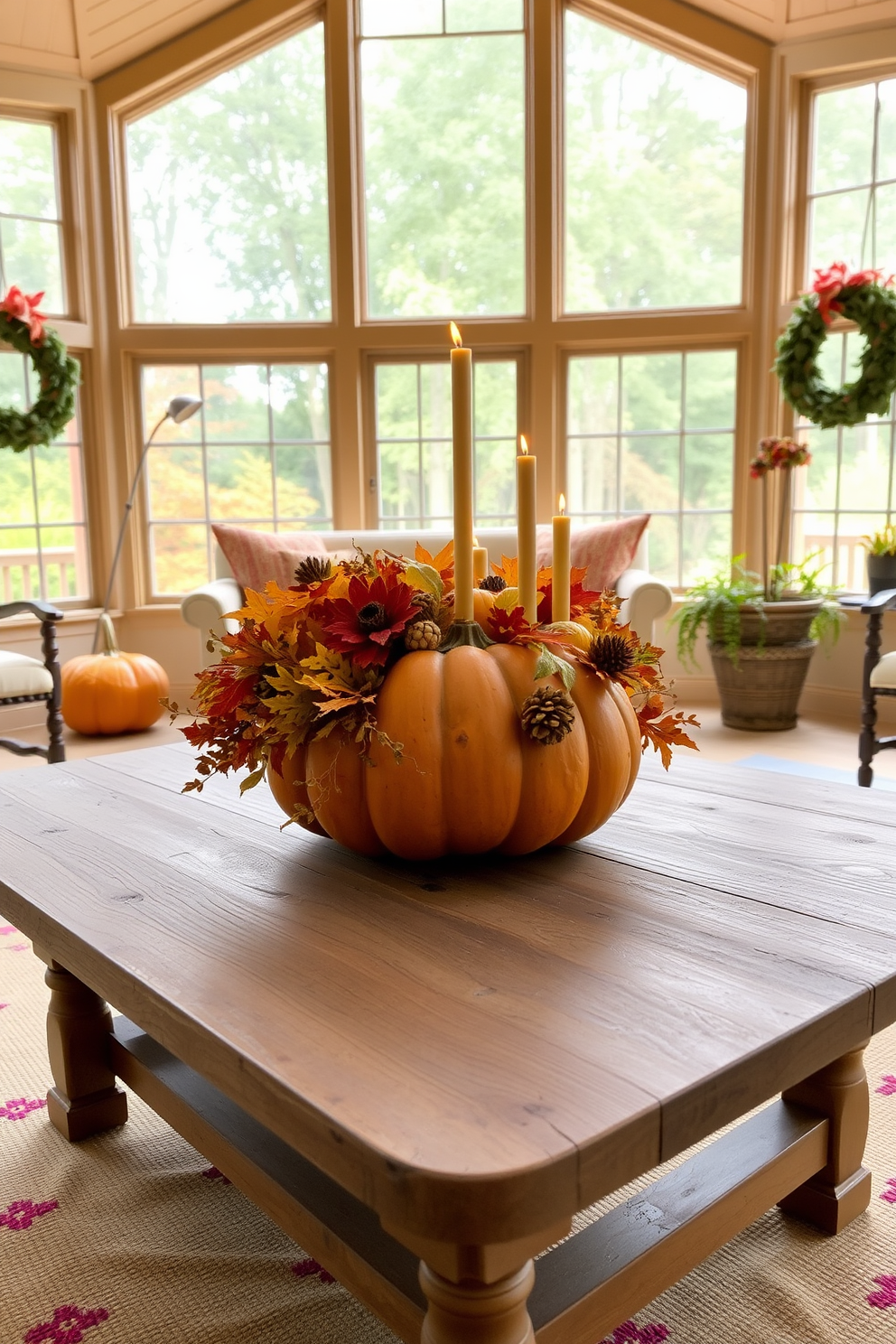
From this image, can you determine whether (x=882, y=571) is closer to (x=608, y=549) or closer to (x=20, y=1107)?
(x=608, y=549)

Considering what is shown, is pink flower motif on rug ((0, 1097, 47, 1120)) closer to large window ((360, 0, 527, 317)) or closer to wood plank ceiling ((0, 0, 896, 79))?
large window ((360, 0, 527, 317))

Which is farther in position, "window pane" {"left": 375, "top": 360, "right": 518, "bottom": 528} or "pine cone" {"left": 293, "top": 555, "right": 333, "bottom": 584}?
"window pane" {"left": 375, "top": 360, "right": 518, "bottom": 528}

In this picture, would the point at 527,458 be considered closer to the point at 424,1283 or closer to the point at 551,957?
the point at 551,957

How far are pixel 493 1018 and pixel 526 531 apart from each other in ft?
1.68

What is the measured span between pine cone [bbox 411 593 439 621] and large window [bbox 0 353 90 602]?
3.90 metres

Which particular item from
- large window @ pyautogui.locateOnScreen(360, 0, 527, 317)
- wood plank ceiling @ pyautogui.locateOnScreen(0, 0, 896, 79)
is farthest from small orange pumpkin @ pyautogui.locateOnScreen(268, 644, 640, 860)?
wood plank ceiling @ pyautogui.locateOnScreen(0, 0, 896, 79)

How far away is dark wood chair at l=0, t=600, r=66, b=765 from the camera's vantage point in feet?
10.3

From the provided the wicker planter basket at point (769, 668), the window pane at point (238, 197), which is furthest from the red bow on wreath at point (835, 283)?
the window pane at point (238, 197)

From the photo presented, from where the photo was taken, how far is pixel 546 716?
3.25 ft

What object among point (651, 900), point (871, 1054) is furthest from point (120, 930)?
point (871, 1054)

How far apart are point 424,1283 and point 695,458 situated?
4.47m

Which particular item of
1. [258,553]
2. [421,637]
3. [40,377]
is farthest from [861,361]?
[421,637]

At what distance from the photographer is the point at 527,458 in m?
1.03

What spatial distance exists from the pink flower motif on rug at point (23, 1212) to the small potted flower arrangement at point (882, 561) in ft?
12.0
